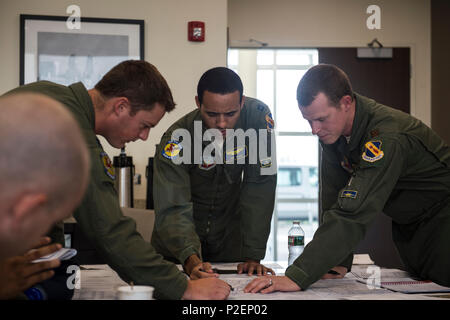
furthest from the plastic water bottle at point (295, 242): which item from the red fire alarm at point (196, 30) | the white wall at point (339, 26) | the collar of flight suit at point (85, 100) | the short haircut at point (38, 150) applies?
the white wall at point (339, 26)

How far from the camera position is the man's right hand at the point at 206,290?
4.54ft

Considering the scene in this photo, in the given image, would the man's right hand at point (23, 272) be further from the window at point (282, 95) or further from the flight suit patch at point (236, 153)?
the window at point (282, 95)

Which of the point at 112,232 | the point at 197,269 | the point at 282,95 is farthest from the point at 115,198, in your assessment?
the point at 282,95

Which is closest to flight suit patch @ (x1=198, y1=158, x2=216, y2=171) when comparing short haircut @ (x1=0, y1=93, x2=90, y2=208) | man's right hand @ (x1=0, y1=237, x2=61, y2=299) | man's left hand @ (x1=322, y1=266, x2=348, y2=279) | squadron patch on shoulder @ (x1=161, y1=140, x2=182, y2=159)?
squadron patch on shoulder @ (x1=161, y1=140, x2=182, y2=159)

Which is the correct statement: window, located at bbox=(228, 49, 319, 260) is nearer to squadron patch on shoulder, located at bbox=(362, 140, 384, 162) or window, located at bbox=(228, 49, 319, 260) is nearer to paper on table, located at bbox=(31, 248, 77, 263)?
squadron patch on shoulder, located at bbox=(362, 140, 384, 162)

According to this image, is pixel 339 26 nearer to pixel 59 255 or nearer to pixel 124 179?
pixel 124 179

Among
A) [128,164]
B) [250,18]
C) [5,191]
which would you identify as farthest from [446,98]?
[5,191]

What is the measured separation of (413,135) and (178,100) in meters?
2.00

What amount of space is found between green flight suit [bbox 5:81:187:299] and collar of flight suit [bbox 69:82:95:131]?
39mm

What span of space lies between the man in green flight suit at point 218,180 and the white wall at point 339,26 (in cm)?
258

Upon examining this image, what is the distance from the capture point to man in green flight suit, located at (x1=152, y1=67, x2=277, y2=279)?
195 centimetres

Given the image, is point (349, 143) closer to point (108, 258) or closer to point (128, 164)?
point (108, 258)

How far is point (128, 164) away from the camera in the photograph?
3162 mm
